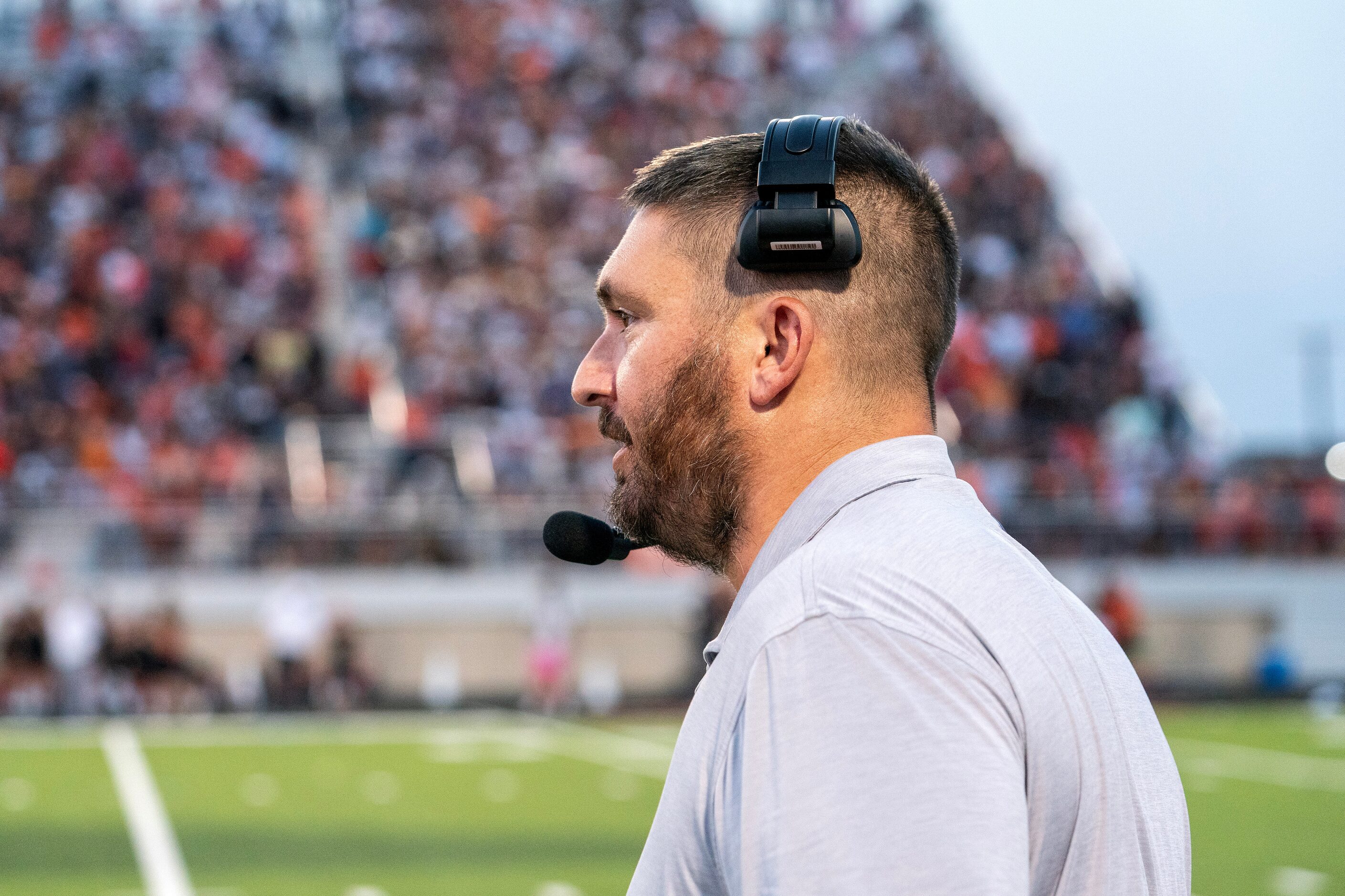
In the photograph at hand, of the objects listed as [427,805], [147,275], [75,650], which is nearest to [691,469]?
[427,805]

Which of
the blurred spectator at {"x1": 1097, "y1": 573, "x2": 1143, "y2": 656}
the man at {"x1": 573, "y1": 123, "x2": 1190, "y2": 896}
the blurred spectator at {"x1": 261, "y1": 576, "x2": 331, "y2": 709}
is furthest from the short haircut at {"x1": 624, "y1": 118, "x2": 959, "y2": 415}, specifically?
the blurred spectator at {"x1": 1097, "y1": 573, "x2": 1143, "y2": 656}

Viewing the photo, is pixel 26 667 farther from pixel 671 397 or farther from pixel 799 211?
pixel 799 211

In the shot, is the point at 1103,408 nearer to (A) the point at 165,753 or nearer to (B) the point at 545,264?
(B) the point at 545,264

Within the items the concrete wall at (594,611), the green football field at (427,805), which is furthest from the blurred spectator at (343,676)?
the green football field at (427,805)

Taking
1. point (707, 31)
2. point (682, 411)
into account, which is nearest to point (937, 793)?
point (682, 411)

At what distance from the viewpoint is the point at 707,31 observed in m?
34.9

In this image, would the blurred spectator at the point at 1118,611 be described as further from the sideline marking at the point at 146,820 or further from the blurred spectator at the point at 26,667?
the blurred spectator at the point at 26,667

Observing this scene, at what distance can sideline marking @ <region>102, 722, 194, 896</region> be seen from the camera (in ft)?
30.1

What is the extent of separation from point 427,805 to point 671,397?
1144cm

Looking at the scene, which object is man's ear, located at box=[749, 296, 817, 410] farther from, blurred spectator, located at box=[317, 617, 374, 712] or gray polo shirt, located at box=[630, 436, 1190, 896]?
blurred spectator, located at box=[317, 617, 374, 712]

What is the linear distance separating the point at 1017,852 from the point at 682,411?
56 cm

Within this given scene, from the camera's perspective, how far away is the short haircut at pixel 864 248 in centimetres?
150

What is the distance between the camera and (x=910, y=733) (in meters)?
1.15

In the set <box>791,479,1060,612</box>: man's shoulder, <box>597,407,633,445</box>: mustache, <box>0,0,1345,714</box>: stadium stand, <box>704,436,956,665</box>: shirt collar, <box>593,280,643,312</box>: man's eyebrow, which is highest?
<box>0,0,1345,714</box>: stadium stand
